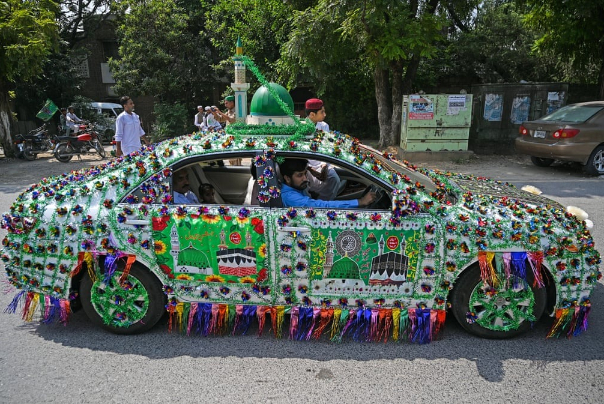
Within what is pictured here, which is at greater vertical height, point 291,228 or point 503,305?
point 291,228

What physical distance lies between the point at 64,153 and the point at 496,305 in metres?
13.4

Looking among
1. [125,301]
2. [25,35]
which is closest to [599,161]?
[125,301]

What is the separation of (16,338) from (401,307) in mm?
3101

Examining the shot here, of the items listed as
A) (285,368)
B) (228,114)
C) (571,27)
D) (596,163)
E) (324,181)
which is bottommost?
(285,368)

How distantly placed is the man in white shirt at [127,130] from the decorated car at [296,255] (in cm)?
447

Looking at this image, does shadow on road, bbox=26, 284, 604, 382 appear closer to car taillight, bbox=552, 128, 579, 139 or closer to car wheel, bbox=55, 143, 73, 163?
car taillight, bbox=552, 128, 579, 139

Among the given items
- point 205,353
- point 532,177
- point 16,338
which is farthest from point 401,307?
A: point 532,177

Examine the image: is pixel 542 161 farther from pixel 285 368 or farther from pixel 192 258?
pixel 192 258

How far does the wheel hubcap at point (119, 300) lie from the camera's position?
3.58m

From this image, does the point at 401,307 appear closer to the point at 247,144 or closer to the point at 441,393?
the point at 441,393

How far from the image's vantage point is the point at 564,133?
997 cm

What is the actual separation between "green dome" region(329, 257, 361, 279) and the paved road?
577mm

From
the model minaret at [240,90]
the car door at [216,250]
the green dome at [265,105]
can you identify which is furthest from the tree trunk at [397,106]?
the car door at [216,250]

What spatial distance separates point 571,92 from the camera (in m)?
14.1
